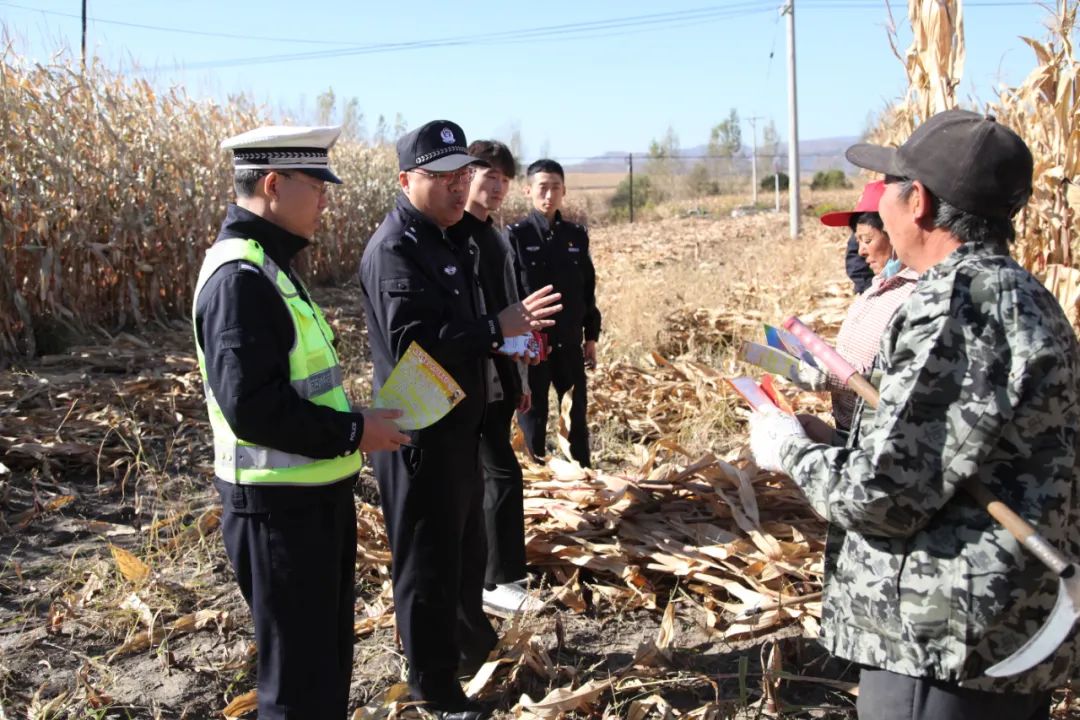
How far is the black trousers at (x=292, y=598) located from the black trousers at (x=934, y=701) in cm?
144

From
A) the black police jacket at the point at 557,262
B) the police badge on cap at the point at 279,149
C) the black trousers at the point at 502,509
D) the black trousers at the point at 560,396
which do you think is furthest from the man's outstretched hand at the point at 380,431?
the black police jacket at the point at 557,262

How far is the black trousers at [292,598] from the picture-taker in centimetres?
255

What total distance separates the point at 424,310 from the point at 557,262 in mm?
2460

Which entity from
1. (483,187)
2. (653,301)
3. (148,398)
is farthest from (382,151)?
(483,187)

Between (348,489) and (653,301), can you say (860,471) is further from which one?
(653,301)

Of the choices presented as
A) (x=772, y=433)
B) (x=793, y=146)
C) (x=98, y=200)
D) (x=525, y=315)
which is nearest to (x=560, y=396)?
(x=525, y=315)

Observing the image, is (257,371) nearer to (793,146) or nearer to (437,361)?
(437,361)

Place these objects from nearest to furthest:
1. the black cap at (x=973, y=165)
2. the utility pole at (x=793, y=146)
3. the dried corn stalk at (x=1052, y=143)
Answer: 1. the black cap at (x=973, y=165)
2. the dried corn stalk at (x=1052, y=143)
3. the utility pole at (x=793, y=146)

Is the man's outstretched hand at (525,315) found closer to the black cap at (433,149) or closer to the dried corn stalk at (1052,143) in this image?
the black cap at (433,149)

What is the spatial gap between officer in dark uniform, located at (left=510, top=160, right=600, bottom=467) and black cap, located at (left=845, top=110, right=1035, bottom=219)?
11.9 ft

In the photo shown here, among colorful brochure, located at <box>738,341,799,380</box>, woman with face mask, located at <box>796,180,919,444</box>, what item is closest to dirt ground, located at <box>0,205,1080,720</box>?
woman with face mask, located at <box>796,180,919,444</box>

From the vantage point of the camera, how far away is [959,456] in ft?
6.00

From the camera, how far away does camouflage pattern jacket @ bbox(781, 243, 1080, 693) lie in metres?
1.83

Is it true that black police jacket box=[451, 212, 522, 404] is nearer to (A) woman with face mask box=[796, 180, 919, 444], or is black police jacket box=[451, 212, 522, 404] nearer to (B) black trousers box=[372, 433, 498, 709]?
(B) black trousers box=[372, 433, 498, 709]
